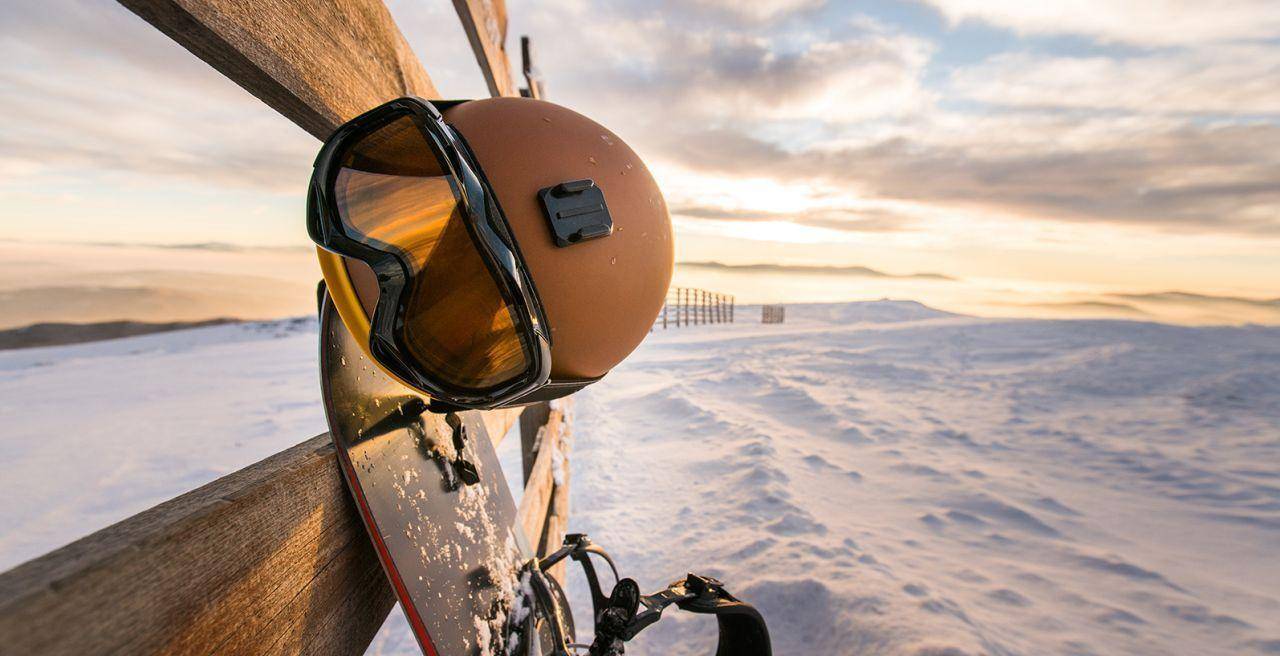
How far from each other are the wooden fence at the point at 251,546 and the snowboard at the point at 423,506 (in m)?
0.07

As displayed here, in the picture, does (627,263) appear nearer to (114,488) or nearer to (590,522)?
(590,522)

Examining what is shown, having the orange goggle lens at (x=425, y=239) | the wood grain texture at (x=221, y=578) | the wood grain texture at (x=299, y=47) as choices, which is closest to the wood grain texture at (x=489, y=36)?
the wood grain texture at (x=299, y=47)

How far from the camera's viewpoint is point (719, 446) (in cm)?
606

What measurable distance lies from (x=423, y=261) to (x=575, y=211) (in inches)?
10.5

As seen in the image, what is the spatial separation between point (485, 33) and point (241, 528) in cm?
276

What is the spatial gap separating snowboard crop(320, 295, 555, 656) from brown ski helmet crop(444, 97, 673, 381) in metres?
0.42

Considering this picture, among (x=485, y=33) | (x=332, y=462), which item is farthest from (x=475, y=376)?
(x=485, y=33)

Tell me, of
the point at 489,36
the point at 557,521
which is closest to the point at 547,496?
the point at 557,521

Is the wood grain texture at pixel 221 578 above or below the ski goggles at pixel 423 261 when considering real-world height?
below

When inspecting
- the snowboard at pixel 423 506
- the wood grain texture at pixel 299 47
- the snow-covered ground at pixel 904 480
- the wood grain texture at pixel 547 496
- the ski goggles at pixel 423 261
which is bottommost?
the snow-covered ground at pixel 904 480

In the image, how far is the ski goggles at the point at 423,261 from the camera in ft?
2.86

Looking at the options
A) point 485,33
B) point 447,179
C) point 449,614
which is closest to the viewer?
point 447,179

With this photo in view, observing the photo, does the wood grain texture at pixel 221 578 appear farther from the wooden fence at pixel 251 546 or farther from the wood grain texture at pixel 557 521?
the wood grain texture at pixel 557 521

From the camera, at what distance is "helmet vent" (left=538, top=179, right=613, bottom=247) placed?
97cm
